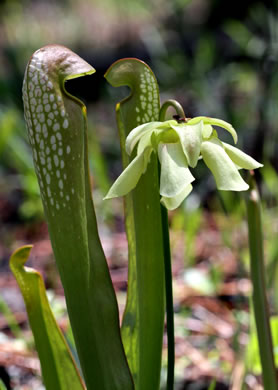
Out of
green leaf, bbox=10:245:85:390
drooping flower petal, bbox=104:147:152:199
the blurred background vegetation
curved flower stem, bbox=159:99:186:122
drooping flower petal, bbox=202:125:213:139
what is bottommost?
the blurred background vegetation

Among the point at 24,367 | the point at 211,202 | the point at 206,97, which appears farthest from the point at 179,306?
the point at 206,97

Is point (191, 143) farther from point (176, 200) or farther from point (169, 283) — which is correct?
point (169, 283)

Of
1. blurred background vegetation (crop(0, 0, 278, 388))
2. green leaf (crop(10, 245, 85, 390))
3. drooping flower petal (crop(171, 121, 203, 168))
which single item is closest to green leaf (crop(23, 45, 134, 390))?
green leaf (crop(10, 245, 85, 390))

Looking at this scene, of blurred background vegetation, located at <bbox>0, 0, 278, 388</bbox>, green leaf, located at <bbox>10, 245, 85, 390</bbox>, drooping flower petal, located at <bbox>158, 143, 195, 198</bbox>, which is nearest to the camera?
drooping flower petal, located at <bbox>158, 143, 195, 198</bbox>

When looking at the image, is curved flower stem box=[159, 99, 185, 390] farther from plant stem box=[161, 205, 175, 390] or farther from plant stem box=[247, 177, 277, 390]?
plant stem box=[247, 177, 277, 390]

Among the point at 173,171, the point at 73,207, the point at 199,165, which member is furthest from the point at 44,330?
the point at 199,165

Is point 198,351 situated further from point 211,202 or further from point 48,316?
point 211,202

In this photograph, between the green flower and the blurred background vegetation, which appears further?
the blurred background vegetation
